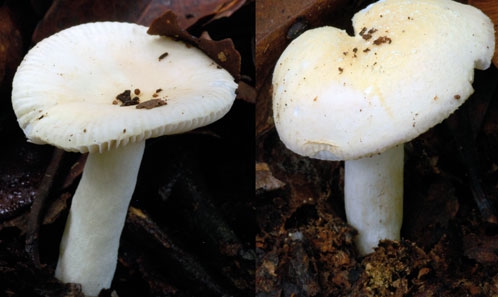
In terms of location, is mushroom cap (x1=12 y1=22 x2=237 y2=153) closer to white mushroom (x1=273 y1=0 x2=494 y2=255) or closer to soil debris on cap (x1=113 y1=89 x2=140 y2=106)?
soil debris on cap (x1=113 y1=89 x2=140 y2=106)

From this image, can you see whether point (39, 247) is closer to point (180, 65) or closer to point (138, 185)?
point (138, 185)

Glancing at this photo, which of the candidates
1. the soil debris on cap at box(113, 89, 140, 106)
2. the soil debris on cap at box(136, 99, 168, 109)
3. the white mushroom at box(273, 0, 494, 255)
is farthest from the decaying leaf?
the soil debris on cap at box(136, 99, 168, 109)

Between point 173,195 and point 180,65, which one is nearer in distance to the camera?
point 180,65

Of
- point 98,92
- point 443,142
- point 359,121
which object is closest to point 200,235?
point 98,92

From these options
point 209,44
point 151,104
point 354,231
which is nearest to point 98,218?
point 151,104

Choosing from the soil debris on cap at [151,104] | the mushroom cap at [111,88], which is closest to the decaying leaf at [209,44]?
the mushroom cap at [111,88]

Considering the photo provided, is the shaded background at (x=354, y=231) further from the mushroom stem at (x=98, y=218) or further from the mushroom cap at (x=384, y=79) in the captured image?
the mushroom stem at (x=98, y=218)

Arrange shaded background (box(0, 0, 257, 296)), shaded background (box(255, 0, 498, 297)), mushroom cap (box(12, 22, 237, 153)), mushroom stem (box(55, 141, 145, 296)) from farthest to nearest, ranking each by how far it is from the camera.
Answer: shaded background (box(0, 0, 257, 296)) → shaded background (box(255, 0, 498, 297)) → mushroom stem (box(55, 141, 145, 296)) → mushroom cap (box(12, 22, 237, 153))
